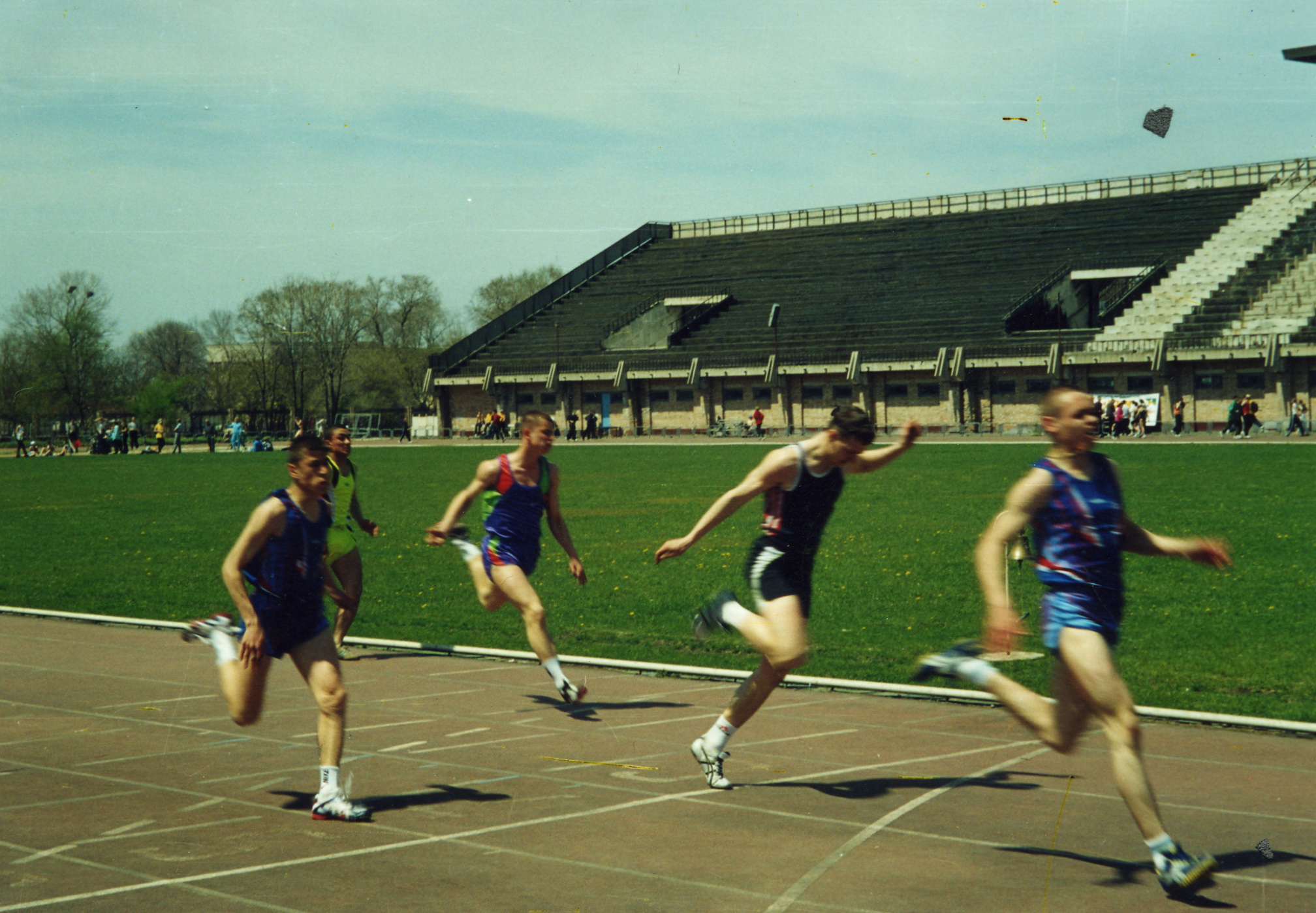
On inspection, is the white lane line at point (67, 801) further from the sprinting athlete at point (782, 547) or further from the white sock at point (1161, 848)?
the white sock at point (1161, 848)

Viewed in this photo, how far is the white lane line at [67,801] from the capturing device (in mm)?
6262

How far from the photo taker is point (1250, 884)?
16.5 feet

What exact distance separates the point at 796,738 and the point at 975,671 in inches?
89.6

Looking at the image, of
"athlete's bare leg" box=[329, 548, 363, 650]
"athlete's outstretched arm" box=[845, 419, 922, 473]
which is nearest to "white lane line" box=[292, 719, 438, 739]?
"athlete's bare leg" box=[329, 548, 363, 650]

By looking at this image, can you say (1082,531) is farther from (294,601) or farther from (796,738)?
(294,601)

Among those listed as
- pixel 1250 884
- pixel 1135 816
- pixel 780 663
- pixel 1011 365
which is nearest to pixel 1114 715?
pixel 1135 816

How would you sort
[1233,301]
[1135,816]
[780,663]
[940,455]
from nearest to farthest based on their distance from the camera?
[1135,816], [780,663], [940,455], [1233,301]

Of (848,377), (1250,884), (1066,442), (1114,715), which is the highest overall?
(848,377)

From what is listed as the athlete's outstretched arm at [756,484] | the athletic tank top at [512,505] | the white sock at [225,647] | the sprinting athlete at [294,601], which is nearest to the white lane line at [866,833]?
the athlete's outstretched arm at [756,484]

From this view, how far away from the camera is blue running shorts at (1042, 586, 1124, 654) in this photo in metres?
5.24

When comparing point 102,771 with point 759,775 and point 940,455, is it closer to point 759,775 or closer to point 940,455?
point 759,775

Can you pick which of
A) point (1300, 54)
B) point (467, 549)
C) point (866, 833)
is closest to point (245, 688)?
point (467, 549)

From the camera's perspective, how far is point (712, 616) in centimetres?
700

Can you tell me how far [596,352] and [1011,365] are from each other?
23.9 metres
